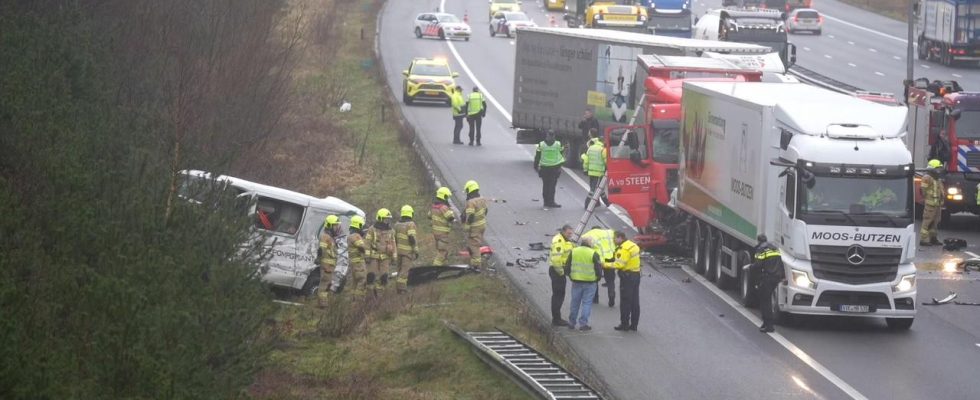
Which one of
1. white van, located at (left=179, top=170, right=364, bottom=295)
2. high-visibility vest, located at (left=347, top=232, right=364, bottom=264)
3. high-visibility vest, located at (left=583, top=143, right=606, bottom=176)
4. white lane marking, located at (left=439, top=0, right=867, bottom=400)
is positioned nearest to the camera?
white lane marking, located at (left=439, top=0, right=867, bottom=400)

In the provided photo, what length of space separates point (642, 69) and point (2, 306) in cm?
2291

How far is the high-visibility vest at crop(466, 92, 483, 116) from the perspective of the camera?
40.9 m

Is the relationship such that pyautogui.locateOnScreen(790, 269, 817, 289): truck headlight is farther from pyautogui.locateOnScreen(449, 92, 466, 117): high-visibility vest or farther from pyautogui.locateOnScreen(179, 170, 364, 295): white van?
pyautogui.locateOnScreen(449, 92, 466, 117): high-visibility vest

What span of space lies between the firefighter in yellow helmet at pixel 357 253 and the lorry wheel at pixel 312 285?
2.30 feet

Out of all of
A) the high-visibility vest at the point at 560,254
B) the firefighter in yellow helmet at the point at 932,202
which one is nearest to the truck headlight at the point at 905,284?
the high-visibility vest at the point at 560,254

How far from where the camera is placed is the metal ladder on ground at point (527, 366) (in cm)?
1664

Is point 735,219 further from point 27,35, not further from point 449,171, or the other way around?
point 449,171

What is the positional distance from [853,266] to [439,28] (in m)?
Result: 54.1

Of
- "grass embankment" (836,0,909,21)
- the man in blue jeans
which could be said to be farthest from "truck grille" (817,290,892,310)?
"grass embankment" (836,0,909,21)

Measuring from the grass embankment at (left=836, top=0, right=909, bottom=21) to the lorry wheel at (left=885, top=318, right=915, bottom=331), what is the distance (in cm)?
6768

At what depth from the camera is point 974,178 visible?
30.7 metres

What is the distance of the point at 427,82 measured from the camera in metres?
51.6

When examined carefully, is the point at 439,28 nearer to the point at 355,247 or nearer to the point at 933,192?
the point at 933,192

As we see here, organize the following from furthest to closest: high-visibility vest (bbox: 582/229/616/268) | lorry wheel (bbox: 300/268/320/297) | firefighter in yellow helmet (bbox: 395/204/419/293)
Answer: lorry wheel (bbox: 300/268/320/297) < firefighter in yellow helmet (bbox: 395/204/419/293) < high-visibility vest (bbox: 582/229/616/268)
